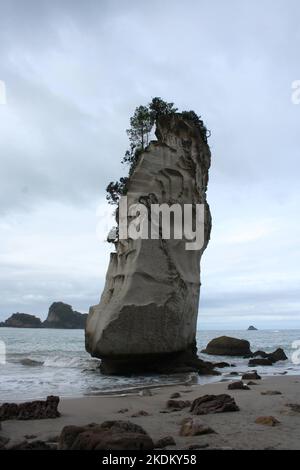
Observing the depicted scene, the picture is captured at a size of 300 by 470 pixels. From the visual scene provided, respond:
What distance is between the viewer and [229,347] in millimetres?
33125

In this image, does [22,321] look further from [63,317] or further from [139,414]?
[139,414]

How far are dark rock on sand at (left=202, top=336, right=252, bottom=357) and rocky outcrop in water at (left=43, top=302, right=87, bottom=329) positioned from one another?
6661 cm

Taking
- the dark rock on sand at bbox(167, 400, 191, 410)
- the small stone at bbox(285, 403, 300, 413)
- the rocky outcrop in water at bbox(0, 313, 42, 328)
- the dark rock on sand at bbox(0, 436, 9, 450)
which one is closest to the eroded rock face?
→ the dark rock on sand at bbox(167, 400, 191, 410)

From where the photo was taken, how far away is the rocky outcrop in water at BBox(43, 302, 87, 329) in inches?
3797

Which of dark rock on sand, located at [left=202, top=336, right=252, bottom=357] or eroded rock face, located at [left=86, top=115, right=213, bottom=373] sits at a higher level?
eroded rock face, located at [left=86, top=115, right=213, bottom=373]

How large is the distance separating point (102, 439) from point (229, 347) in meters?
29.5

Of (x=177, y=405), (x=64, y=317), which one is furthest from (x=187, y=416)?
(x=64, y=317)

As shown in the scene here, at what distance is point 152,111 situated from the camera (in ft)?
80.0

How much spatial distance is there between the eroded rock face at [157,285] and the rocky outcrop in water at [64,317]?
7796cm

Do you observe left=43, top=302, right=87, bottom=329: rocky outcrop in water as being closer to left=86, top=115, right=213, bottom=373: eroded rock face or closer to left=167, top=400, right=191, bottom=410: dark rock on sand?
left=86, top=115, right=213, bottom=373: eroded rock face

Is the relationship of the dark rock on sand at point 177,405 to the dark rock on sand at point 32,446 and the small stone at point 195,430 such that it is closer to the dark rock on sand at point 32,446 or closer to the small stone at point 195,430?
the small stone at point 195,430

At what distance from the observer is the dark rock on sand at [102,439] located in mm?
4691

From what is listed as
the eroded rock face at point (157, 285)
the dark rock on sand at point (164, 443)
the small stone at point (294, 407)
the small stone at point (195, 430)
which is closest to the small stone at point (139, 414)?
the small stone at point (195, 430)
